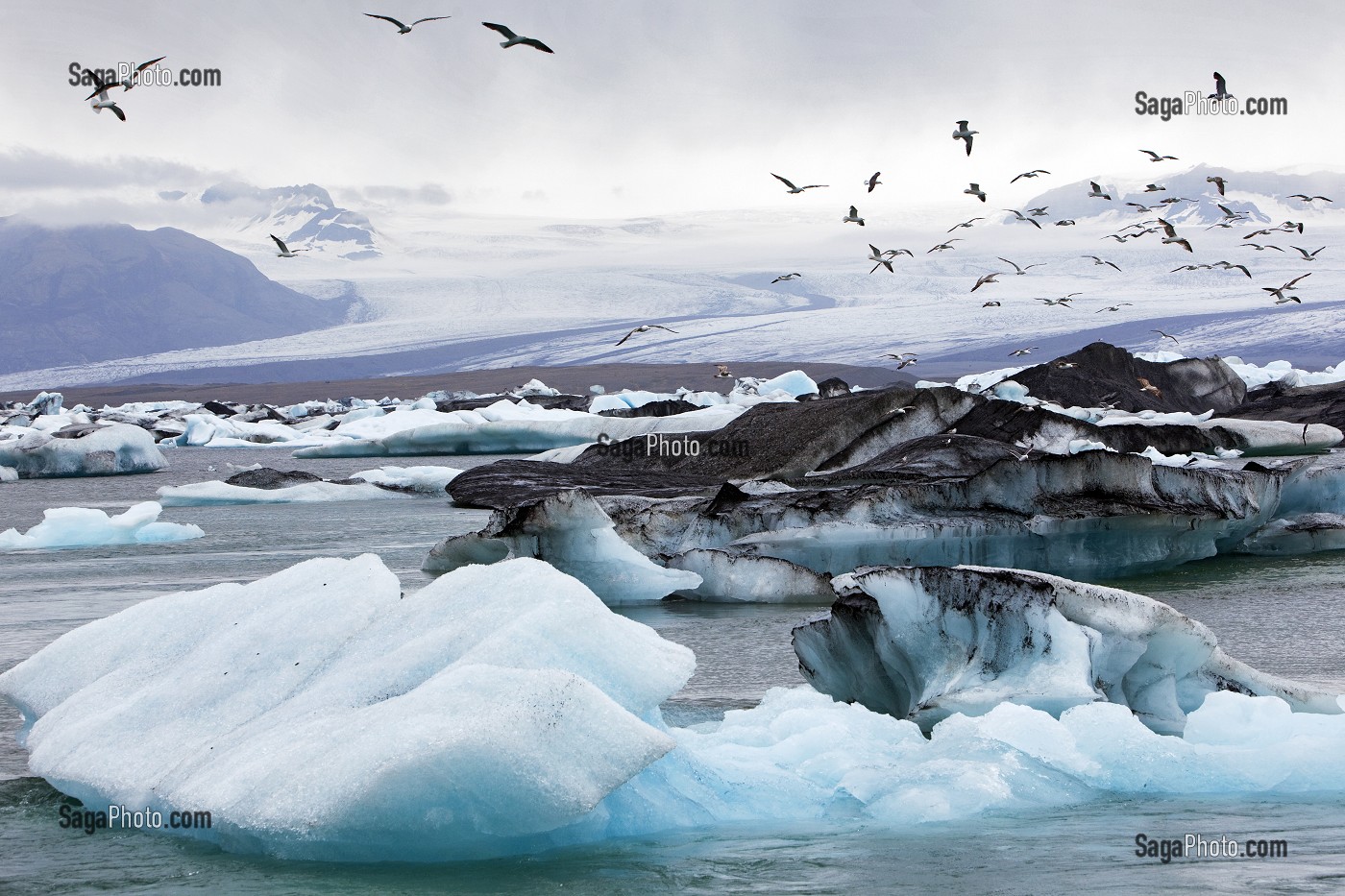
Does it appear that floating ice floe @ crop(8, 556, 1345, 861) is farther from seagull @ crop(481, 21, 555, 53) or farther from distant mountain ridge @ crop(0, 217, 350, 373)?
distant mountain ridge @ crop(0, 217, 350, 373)

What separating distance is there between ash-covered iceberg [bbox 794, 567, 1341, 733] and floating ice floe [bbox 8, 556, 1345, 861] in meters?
0.06

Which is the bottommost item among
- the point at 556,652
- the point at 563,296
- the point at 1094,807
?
the point at 1094,807

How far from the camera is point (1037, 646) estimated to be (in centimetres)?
433

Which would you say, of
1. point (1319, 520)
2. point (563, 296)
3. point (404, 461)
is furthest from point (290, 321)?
point (1319, 520)

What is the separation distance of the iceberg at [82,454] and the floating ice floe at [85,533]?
1052cm

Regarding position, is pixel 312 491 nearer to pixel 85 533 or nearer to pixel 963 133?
pixel 85 533

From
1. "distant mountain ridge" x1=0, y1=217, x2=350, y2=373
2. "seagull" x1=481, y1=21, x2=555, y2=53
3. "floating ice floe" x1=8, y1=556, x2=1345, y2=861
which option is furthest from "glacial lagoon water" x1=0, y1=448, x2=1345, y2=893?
"distant mountain ridge" x1=0, y1=217, x2=350, y2=373

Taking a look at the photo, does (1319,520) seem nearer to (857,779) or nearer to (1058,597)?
(1058,597)

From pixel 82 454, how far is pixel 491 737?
2022cm

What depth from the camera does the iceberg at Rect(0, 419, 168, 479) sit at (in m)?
21.2

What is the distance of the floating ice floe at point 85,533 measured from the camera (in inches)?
433

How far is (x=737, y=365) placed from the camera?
78.4m

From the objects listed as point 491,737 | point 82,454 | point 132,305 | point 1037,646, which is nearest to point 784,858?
point 491,737

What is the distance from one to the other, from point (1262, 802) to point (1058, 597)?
0.96 metres
